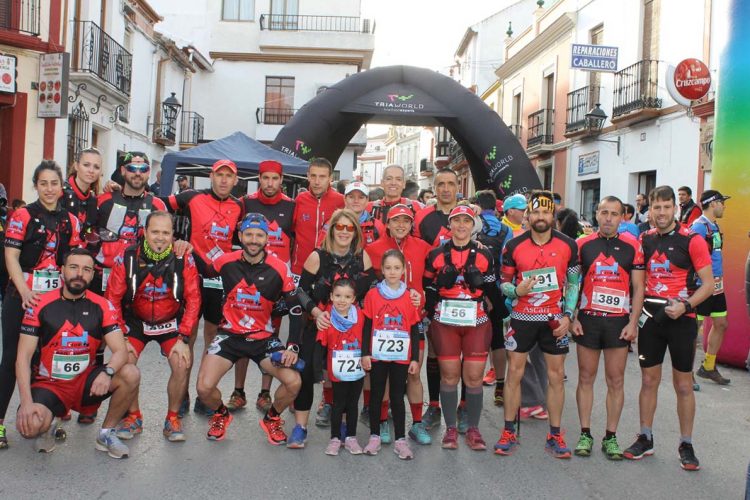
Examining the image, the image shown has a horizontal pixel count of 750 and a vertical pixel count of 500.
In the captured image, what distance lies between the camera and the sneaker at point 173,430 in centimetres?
501

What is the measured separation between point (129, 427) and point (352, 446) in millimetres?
1690

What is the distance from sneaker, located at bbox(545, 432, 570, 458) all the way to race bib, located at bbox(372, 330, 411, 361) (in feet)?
4.15

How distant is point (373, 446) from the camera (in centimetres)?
493

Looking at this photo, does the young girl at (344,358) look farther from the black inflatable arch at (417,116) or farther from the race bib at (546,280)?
the black inflatable arch at (417,116)

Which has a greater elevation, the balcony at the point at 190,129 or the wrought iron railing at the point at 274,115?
the wrought iron railing at the point at 274,115

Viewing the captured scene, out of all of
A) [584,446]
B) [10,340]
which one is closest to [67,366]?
[10,340]

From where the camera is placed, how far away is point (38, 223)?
5012 mm

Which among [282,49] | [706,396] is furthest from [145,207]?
[282,49]

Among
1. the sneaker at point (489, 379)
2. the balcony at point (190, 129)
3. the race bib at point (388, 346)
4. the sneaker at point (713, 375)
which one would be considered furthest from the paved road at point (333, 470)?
the balcony at point (190, 129)

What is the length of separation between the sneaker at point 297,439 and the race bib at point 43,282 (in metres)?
2.05

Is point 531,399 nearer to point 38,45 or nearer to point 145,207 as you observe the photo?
point 145,207

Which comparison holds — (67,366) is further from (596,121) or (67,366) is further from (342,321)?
(596,121)

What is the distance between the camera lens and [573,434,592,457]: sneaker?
4953 mm

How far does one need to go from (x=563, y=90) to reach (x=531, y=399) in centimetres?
1850
